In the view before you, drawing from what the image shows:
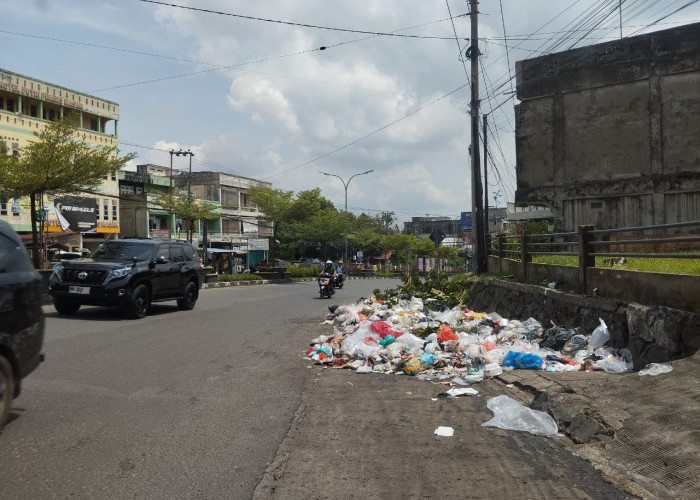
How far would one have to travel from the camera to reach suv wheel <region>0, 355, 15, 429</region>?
4531mm

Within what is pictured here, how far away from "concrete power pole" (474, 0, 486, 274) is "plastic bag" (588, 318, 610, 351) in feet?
33.8

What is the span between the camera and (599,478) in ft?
13.5

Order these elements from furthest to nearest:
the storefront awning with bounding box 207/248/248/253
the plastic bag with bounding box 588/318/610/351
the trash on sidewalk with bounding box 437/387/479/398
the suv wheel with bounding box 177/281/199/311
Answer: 1. the storefront awning with bounding box 207/248/248/253
2. the suv wheel with bounding box 177/281/199/311
3. the plastic bag with bounding box 588/318/610/351
4. the trash on sidewalk with bounding box 437/387/479/398

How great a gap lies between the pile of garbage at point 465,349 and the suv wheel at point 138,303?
4945 millimetres

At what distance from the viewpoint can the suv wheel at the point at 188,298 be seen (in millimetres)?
15681

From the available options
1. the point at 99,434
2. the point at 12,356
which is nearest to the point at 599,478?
the point at 99,434

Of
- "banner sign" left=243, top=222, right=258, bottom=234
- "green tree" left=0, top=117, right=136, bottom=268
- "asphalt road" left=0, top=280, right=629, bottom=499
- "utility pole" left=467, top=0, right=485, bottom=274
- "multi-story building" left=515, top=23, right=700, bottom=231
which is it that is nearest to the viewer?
"asphalt road" left=0, top=280, right=629, bottom=499

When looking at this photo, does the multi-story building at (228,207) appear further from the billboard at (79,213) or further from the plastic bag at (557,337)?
the plastic bag at (557,337)

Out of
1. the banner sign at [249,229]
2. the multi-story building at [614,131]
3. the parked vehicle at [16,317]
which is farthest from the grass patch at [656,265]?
the banner sign at [249,229]

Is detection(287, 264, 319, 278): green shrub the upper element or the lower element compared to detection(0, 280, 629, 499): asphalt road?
lower

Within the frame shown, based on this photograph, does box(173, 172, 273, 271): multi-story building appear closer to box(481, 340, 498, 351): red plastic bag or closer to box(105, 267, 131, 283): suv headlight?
box(105, 267, 131, 283): suv headlight

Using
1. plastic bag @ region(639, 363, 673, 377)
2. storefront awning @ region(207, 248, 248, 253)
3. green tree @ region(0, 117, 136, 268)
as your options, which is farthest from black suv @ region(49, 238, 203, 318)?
storefront awning @ region(207, 248, 248, 253)

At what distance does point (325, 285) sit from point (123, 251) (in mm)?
9789

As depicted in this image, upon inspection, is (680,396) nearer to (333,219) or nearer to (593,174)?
(593,174)
